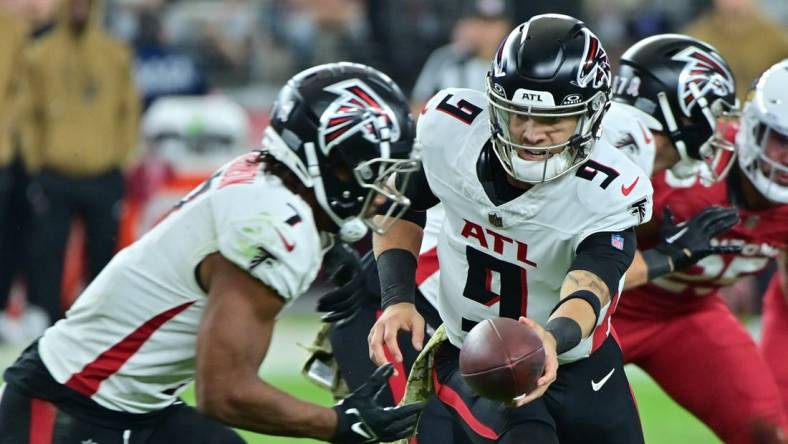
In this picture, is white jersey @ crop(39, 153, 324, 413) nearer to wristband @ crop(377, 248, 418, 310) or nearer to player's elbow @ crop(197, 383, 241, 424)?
player's elbow @ crop(197, 383, 241, 424)

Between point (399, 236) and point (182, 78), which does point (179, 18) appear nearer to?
point (182, 78)

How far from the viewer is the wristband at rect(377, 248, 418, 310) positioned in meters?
4.13

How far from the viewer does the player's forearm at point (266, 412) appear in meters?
3.39

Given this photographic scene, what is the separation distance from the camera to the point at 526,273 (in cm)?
388

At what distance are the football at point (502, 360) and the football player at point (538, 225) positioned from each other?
5 cm

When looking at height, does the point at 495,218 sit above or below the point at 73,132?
above

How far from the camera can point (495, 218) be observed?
3848 mm

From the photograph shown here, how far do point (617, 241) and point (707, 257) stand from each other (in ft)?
3.98

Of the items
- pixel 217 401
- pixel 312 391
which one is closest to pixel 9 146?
pixel 312 391

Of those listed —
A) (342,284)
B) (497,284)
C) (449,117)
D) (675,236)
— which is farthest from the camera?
(675,236)

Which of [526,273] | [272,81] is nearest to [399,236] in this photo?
[526,273]

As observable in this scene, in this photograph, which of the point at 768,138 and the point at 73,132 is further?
the point at 73,132

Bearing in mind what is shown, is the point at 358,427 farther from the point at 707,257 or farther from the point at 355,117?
the point at 707,257

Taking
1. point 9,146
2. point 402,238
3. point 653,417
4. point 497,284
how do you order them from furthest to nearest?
point 9,146, point 653,417, point 402,238, point 497,284
